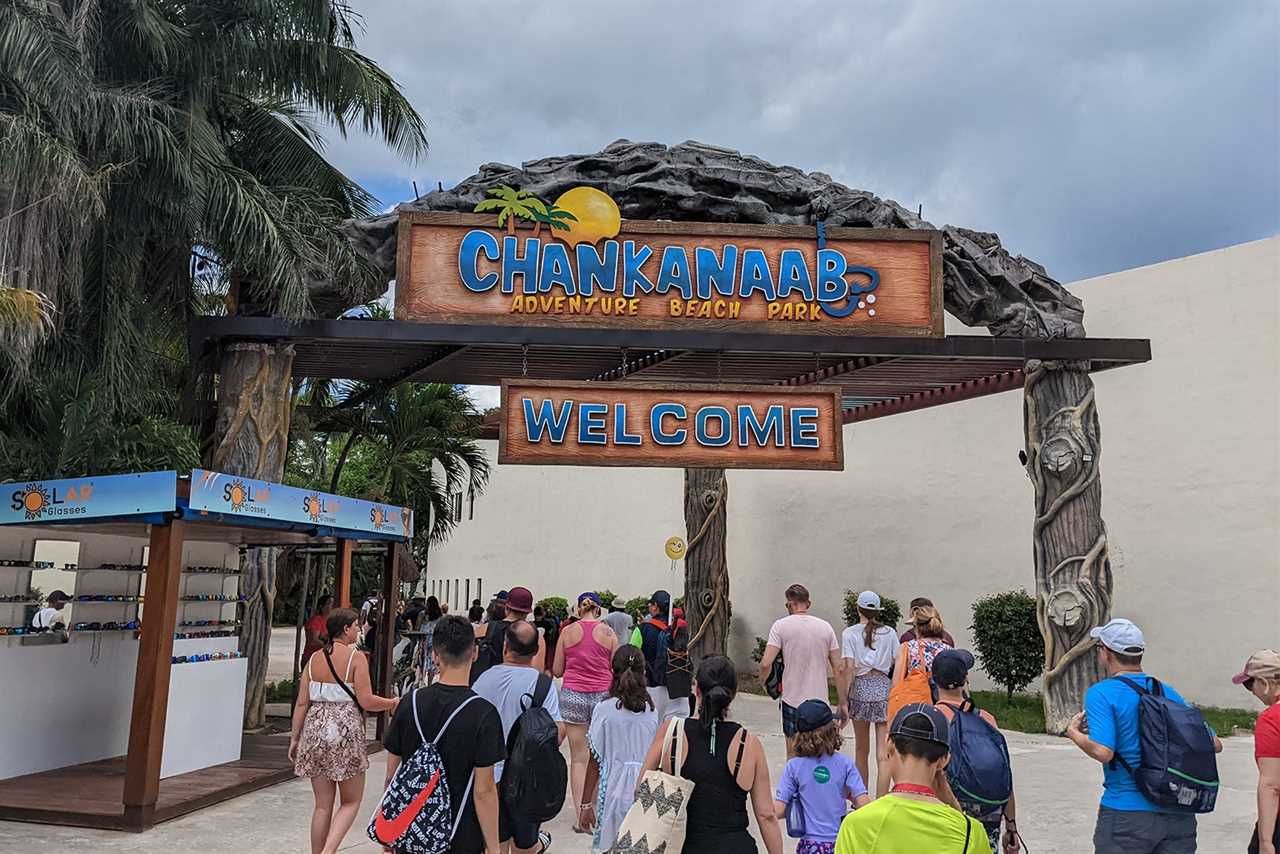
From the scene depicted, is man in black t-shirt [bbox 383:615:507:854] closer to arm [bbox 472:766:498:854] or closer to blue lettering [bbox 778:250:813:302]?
arm [bbox 472:766:498:854]

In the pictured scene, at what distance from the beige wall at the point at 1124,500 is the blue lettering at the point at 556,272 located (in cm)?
882

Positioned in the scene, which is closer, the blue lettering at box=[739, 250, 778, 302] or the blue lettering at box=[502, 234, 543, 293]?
the blue lettering at box=[502, 234, 543, 293]

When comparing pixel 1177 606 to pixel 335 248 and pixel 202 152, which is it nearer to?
pixel 335 248

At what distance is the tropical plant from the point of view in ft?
36.1

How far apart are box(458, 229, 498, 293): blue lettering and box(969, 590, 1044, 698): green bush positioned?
899 cm

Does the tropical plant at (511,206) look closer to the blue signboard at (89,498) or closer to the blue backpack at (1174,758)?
the blue signboard at (89,498)

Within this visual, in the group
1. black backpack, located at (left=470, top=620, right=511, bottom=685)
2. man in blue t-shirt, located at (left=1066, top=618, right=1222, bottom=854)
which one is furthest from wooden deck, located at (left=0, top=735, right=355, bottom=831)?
man in blue t-shirt, located at (left=1066, top=618, right=1222, bottom=854)

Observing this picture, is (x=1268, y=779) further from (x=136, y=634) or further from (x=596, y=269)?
(x=136, y=634)

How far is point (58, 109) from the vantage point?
9984 millimetres

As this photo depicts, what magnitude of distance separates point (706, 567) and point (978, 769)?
11.3 meters

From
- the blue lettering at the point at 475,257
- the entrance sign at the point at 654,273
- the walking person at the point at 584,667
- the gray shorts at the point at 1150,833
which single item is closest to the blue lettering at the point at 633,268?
the entrance sign at the point at 654,273

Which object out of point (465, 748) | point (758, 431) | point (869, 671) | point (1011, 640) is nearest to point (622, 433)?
point (758, 431)

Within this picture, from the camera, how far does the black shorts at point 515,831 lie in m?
5.24

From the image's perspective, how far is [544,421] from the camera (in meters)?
10.2
